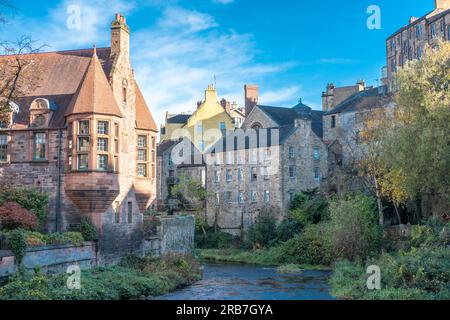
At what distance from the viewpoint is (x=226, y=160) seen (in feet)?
193

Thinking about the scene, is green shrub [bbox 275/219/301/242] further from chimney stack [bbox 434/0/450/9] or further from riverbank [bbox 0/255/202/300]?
chimney stack [bbox 434/0/450/9]

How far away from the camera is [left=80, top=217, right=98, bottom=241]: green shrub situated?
28172mm

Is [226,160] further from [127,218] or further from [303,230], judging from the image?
[127,218]

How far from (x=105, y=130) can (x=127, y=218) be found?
5533 millimetres

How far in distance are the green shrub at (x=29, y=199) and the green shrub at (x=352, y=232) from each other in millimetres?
19144

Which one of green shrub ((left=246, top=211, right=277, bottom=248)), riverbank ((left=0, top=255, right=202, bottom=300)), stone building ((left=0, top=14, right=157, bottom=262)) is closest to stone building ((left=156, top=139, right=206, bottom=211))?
green shrub ((left=246, top=211, right=277, bottom=248))

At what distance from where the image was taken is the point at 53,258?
24812mm

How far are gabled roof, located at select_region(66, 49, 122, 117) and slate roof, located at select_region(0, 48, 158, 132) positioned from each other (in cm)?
11

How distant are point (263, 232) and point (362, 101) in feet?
54.2

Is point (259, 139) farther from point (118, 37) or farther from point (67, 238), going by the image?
point (67, 238)

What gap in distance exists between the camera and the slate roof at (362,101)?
55.3 m

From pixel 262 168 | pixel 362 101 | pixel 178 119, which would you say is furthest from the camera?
pixel 178 119

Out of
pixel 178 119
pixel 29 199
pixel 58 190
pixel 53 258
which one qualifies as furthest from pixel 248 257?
pixel 178 119

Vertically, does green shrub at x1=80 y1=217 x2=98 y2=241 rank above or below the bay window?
below
